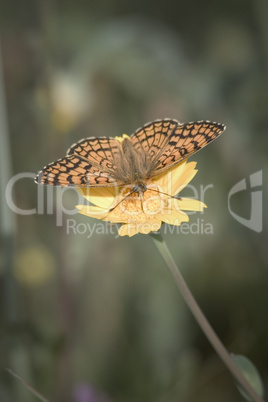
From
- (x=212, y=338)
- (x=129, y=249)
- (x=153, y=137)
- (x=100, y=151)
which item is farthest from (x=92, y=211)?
(x=129, y=249)

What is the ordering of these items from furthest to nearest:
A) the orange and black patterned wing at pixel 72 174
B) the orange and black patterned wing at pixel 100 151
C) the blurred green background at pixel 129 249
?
the blurred green background at pixel 129 249 → the orange and black patterned wing at pixel 100 151 → the orange and black patterned wing at pixel 72 174

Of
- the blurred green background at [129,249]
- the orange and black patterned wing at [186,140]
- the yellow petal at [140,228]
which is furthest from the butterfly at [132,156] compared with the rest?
the blurred green background at [129,249]

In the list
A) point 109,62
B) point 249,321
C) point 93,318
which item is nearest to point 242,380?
point 249,321

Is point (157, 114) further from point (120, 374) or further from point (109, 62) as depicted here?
point (120, 374)

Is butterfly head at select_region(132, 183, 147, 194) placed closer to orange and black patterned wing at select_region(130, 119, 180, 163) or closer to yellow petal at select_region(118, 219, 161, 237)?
orange and black patterned wing at select_region(130, 119, 180, 163)

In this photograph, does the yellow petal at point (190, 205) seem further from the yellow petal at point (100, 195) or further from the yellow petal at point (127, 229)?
the yellow petal at point (100, 195)

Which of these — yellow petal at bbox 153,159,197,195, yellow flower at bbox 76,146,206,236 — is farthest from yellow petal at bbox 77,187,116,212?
yellow petal at bbox 153,159,197,195
